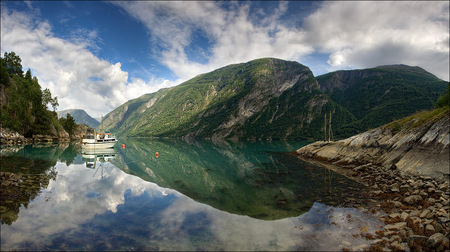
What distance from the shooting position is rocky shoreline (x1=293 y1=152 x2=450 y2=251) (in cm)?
995

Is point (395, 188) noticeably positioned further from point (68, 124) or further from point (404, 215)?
point (68, 124)

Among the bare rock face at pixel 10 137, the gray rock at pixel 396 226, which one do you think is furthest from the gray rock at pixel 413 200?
the bare rock face at pixel 10 137

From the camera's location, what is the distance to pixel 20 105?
262ft

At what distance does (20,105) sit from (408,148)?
117m

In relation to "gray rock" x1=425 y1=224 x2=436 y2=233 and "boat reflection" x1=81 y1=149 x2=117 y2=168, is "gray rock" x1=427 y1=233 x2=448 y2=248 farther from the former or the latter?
"boat reflection" x1=81 y1=149 x2=117 y2=168

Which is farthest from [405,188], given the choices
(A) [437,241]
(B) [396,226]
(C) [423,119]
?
(C) [423,119]

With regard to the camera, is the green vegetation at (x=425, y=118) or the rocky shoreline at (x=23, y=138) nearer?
the green vegetation at (x=425, y=118)

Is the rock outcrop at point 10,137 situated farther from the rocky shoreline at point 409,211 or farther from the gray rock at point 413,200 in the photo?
the gray rock at point 413,200

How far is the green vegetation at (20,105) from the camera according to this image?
75.7 meters

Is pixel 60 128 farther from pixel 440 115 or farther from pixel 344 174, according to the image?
pixel 440 115

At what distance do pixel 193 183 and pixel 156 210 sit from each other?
10343 millimetres

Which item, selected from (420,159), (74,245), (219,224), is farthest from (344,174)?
(74,245)

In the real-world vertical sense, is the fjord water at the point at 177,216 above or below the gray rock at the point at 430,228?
below

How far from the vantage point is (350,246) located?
1046cm
